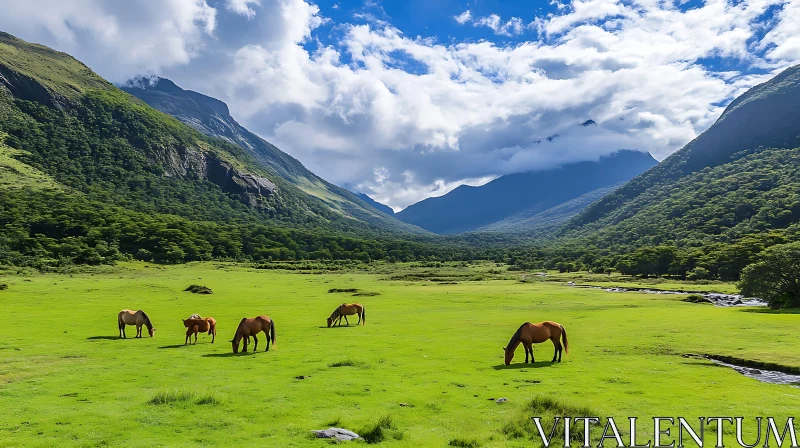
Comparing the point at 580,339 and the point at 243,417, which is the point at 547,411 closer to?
the point at 243,417

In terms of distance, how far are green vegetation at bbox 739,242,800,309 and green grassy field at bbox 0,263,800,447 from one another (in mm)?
9566

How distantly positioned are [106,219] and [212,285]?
297ft

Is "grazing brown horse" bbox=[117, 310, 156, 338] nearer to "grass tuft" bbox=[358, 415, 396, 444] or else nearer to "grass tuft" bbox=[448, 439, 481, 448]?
"grass tuft" bbox=[358, 415, 396, 444]

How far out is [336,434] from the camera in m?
13.1

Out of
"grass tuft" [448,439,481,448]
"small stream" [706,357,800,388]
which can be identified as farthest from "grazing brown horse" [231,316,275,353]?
"small stream" [706,357,800,388]

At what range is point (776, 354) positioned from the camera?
23.6 metres

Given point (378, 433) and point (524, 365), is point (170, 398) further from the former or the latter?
point (524, 365)

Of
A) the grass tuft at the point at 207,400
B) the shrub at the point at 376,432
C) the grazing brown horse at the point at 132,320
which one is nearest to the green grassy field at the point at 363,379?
the grass tuft at the point at 207,400

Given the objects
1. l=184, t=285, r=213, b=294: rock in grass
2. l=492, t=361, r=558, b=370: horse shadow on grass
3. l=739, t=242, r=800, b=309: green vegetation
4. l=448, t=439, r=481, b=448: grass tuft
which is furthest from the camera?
l=184, t=285, r=213, b=294: rock in grass

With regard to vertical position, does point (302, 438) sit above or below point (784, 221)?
below

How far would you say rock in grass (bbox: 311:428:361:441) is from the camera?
13.0m

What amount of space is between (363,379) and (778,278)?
53.7m

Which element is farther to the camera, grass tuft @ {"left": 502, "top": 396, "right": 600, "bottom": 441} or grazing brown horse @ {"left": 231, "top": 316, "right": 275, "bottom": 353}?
grazing brown horse @ {"left": 231, "top": 316, "right": 275, "bottom": 353}

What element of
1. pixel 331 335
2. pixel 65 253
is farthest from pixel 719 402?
pixel 65 253
